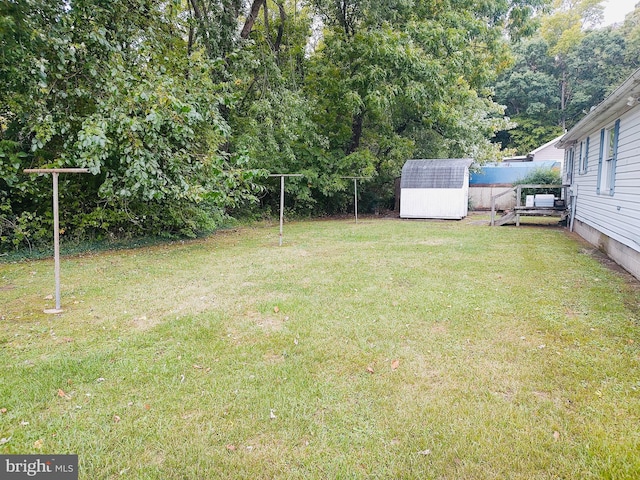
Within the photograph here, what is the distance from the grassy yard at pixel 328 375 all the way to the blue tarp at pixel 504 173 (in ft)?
45.9

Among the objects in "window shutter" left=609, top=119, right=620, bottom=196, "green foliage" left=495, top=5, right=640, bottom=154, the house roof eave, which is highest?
"green foliage" left=495, top=5, right=640, bottom=154

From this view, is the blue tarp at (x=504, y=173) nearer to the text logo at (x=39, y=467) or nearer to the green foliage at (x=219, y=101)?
the green foliage at (x=219, y=101)

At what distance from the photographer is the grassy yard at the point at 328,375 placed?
2049mm

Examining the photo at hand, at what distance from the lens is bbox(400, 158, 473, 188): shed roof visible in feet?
45.9

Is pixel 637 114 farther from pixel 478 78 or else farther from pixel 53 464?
pixel 478 78

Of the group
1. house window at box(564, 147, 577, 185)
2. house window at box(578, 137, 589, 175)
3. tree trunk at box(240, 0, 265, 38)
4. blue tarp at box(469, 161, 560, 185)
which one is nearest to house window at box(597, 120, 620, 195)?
house window at box(578, 137, 589, 175)

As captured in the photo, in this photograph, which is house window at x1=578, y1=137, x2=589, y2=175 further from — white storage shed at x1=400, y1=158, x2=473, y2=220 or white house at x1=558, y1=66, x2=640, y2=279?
white storage shed at x1=400, y1=158, x2=473, y2=220

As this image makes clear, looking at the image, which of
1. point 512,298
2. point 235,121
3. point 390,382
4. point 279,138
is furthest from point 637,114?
point 235,121

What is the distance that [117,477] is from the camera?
1913 mm

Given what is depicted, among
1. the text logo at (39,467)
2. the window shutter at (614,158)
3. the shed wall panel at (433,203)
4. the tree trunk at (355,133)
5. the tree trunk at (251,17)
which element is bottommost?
the text logo at (39,467)

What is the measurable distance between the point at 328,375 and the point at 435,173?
12.6 meters

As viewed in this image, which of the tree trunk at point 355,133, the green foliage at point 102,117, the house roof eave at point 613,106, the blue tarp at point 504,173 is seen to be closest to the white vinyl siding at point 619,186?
the house roof eave at point 613,106

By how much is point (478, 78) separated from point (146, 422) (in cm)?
1622

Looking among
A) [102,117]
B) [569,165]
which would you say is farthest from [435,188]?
[102,117]
